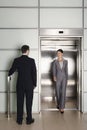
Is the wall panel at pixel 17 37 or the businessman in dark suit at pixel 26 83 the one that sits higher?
the wall panel at pixel 17 37

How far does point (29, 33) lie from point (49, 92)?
6.06 feet

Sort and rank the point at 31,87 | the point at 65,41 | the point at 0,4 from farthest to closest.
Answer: the point at 65,41 < the point at 0,4 < the point at 31,87

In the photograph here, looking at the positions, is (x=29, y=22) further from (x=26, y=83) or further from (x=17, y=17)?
(x=26, y=83)

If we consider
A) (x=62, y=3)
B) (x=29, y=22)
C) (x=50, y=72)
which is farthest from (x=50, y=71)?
(x=62, y=3)

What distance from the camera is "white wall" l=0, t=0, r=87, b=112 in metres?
7.36

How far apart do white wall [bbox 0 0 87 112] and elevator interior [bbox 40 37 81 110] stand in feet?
1.79

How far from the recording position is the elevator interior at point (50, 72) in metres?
7.87

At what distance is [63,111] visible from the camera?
24.3 ft

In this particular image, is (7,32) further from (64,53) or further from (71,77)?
(71,77)

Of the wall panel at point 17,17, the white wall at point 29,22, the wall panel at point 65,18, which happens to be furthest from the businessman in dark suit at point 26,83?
the wall panel at point 65,18

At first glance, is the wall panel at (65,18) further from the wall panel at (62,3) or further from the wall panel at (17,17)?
the wall panel at (17,17)

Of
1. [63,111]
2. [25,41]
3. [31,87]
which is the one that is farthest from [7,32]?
[63,111]

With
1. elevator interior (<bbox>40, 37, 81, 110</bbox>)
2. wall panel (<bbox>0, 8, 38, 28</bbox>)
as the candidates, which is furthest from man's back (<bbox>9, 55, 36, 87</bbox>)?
elevator interior (<bbox>40, 37, 81, 110</bbox>)

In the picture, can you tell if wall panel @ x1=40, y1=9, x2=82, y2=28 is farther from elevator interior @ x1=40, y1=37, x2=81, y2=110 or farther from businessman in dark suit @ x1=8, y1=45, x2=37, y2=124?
businessman in dark suit @ x1=8, y1=45, x2=37, y2=124
